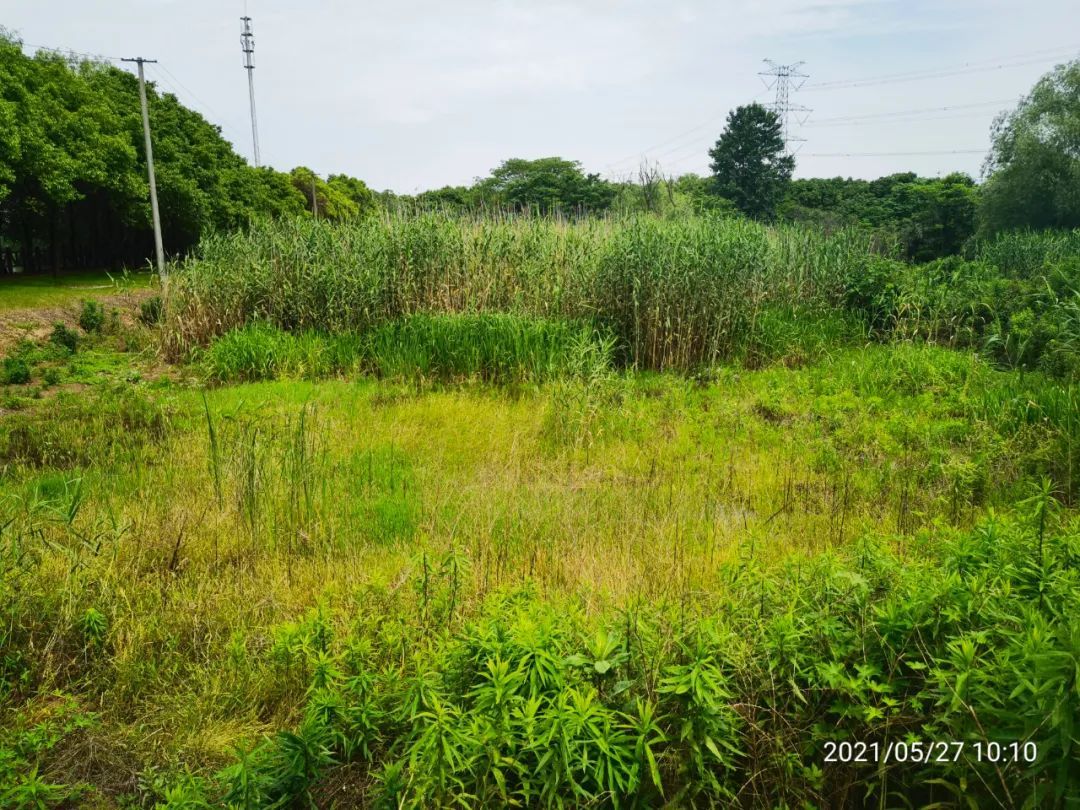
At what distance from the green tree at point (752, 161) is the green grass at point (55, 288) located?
130 feet

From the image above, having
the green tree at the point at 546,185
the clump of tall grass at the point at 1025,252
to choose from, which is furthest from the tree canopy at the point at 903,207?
the green tree at the point at 546,185

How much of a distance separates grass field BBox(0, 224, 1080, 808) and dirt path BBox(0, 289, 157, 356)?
23.6 feet

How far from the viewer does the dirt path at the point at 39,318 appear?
12.8 m

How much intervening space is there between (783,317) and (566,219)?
4.36 meters

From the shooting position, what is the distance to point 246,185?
29.7 m

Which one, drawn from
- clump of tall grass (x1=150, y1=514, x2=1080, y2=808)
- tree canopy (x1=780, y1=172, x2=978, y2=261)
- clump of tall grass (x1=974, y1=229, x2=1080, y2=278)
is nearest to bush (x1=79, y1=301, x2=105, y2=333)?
clump of tall grass (x1=150, y1=514, x2=1080, y2=808)

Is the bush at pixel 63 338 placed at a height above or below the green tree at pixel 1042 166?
below

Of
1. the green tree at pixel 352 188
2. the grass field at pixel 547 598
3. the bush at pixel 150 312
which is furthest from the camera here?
Result: the green tree at pixel 352 188

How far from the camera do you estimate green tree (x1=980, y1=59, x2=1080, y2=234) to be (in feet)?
99.8

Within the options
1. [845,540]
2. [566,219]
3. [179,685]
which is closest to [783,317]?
[566,219]

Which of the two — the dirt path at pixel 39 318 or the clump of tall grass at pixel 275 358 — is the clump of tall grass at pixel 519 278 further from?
the dirt path at pixel 39 318

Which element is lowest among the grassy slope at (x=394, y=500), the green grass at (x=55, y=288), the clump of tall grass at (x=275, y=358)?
the grassy slope at (x=394, y=500)

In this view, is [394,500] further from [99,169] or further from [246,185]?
[246,185]

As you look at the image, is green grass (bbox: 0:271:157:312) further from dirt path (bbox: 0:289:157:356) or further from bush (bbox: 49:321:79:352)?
bush (bbox: 49:321:79:352)
